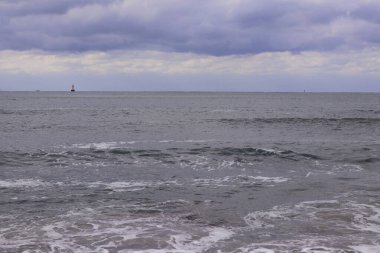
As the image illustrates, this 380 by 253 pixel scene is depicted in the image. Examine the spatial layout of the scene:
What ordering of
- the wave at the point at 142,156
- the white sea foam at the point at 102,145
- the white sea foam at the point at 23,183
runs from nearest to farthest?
the white sea foam at the point at 23,183
the wave at the point at 142,156
the white sea foam at the point at 102,145

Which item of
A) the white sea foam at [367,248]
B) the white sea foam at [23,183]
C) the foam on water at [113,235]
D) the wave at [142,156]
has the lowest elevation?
the white sea foam at [23,183]

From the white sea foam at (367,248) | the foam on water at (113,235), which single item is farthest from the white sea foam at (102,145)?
the white sea foam at (367,248)

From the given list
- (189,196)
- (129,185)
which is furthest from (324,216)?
(129,185)

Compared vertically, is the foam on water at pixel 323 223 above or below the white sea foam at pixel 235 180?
above

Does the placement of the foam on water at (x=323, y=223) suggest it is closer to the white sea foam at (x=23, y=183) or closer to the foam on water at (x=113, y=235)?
the foam on water at (x=113, y=235)

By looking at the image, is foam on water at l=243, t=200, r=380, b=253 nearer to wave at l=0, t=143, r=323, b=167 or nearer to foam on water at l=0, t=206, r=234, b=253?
foam on water at l=0, t=206, r=234, b=253

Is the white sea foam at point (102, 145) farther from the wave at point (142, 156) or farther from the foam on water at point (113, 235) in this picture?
the foam on water at point (113, 235)

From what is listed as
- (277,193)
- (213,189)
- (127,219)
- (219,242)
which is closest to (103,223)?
(127,219)

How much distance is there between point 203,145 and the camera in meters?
30.8

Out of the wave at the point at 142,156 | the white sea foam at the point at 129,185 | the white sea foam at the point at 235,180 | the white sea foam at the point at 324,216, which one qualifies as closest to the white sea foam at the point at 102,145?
the wave at the point at 142,156

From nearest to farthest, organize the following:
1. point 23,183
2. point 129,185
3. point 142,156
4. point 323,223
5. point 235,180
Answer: point 323,223 < point 129,185 < point 23,183 < point 235,180 < point 142,156

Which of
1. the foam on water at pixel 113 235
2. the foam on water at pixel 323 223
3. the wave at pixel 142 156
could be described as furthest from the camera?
the wave at pixel 142 156

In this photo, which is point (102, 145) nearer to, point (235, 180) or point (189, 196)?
point (235, 180)

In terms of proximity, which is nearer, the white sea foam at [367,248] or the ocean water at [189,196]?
the white sea foam at [367,248]
